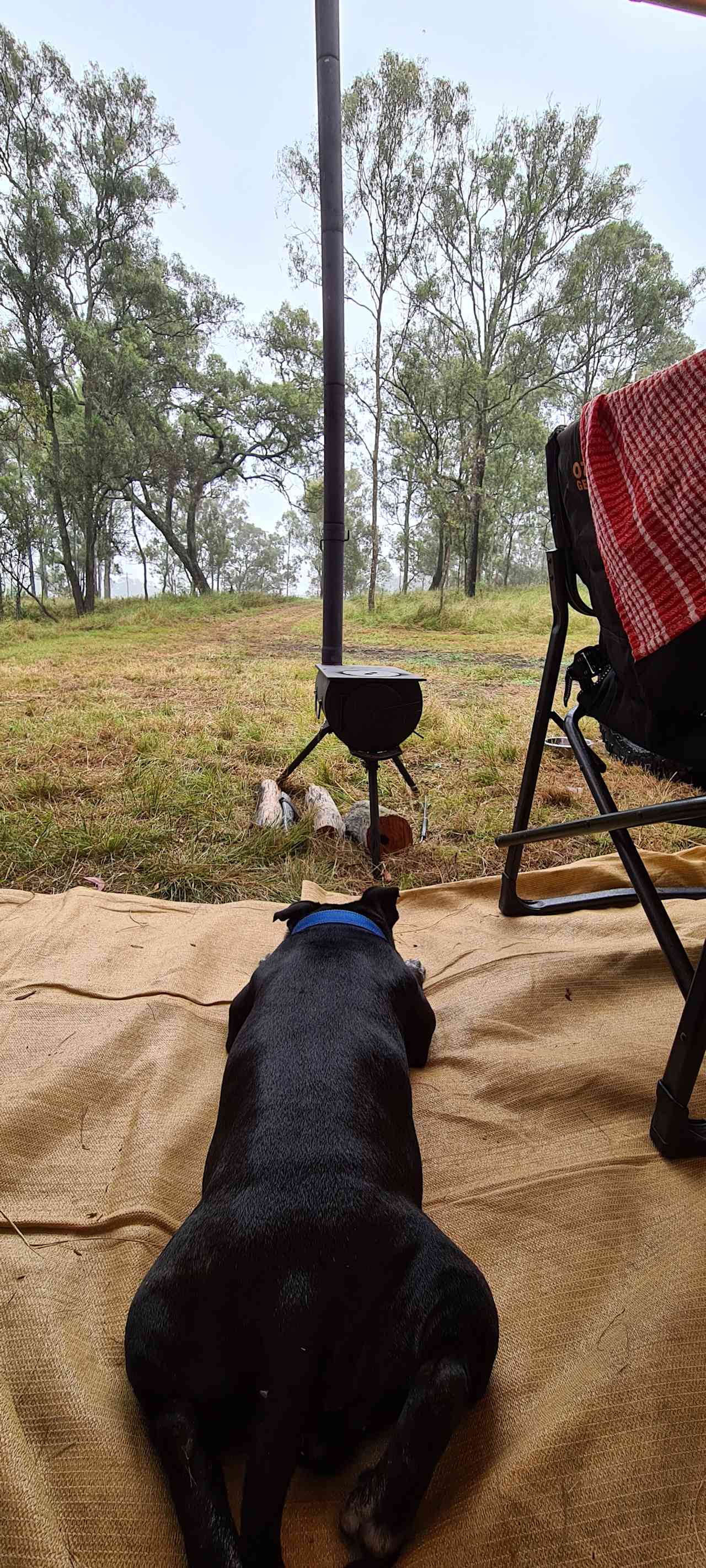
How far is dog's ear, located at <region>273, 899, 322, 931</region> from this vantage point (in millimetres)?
1576

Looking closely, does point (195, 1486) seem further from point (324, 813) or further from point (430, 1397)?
point (324, 813)

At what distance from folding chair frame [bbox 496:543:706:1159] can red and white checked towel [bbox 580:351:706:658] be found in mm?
325

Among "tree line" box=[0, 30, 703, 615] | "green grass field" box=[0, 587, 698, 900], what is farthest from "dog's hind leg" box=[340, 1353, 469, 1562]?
"tree line" box=[0, 30, 703, 615]

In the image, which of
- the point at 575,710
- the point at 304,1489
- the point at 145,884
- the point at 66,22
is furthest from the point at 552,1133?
the point at 66,22

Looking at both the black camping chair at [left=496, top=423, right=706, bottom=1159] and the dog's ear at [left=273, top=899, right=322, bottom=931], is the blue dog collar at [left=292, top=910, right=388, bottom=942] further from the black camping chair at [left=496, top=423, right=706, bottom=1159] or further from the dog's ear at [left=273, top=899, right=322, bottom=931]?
the black camping chair at [left=496, top=423, right=706, bottom=1159]

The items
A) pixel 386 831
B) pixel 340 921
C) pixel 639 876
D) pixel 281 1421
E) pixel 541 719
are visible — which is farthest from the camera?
pixel 386 831

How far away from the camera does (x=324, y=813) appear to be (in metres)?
2.92

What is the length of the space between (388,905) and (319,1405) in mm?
1011

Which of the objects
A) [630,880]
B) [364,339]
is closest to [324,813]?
[630,880]

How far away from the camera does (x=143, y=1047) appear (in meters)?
1.50

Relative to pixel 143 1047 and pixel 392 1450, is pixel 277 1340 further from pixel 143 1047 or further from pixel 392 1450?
pixel 143 1047

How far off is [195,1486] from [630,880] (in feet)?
4.39

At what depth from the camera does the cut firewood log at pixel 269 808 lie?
290 cm

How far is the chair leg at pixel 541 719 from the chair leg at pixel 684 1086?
825mm
